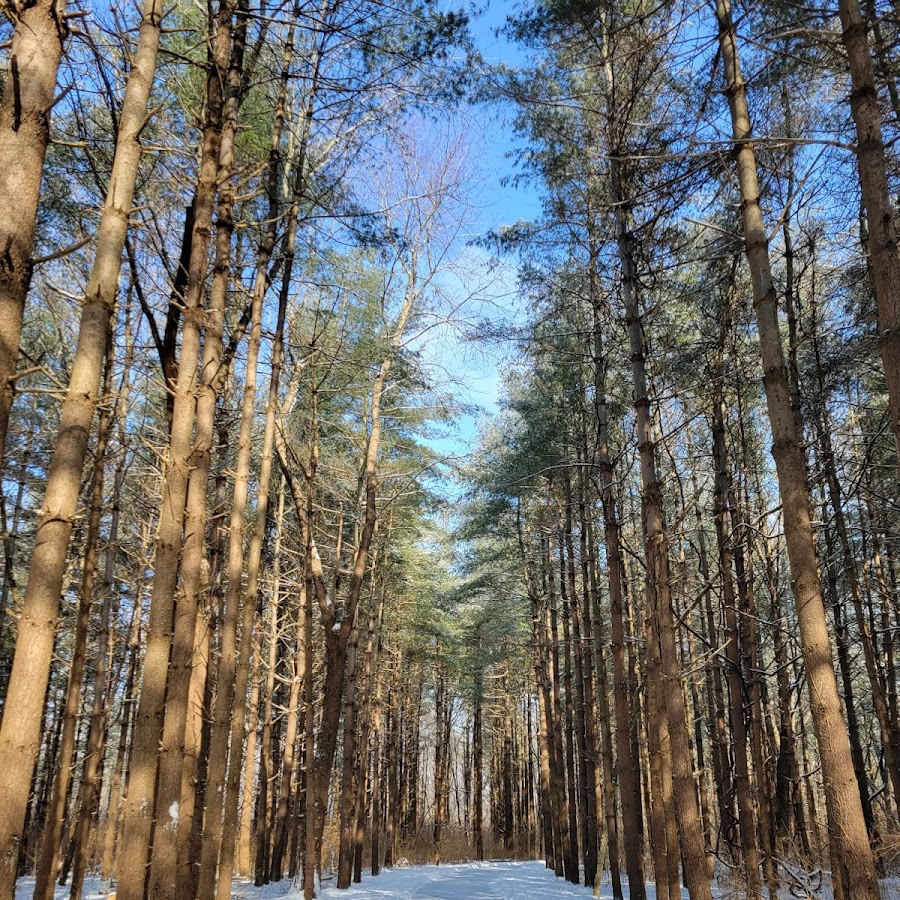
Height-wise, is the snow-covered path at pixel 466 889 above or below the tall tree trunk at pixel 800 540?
below

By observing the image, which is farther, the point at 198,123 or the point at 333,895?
the point at 333,895

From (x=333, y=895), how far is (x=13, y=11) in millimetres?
13422

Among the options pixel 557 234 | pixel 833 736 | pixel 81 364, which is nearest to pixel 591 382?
pixel 557 234

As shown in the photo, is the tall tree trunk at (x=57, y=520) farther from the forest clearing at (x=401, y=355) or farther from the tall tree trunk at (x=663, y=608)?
the tall tree trunk at (x=663, y=608)

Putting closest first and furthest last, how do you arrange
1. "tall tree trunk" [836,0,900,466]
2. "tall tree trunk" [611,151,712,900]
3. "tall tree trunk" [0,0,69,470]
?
"tall tree trunk" [0,0,69,470], "tall tree trunk" [836,0,900,466], "tall tree trunk" [611,151,712,900]

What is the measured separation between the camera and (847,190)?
689 cm

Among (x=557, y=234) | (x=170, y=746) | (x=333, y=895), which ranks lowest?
(x=333, y=895)

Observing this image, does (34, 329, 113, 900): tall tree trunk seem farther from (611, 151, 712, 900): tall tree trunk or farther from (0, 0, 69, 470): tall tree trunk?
(611, 151, 712, 900): tall tree trunk

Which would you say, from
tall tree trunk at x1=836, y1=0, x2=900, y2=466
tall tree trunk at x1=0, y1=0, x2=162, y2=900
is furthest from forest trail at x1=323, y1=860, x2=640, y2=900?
tall tree trunk at x1=836, y1=0, x2=900, y2=466

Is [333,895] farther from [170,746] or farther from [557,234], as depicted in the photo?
[557,234]

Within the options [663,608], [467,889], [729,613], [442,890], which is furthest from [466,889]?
[663,608]

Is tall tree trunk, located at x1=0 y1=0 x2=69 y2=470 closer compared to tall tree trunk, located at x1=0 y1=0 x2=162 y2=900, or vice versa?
tall tree trunk, located at x1=0 y1=0 x2=162 y2=900

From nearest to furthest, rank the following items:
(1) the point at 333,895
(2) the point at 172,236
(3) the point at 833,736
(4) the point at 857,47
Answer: (3) the point at 833,736 < (4) the point at 857,47 < (2) the point at 172,236 < (1) the point at 333,895

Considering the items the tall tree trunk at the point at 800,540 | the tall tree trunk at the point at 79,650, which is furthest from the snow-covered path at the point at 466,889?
the tall tree trunk at the point at 800,540
